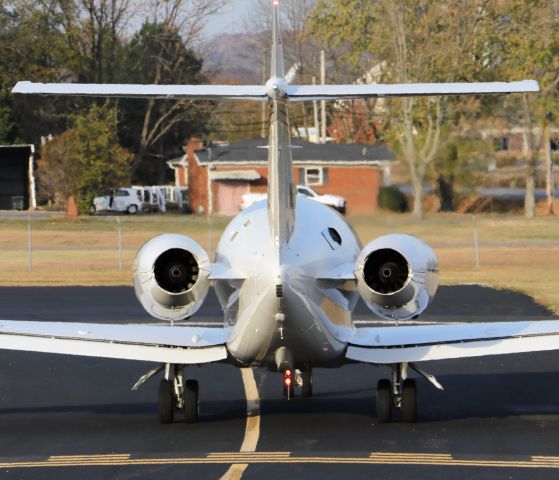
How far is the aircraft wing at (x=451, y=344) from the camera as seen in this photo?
18.3m

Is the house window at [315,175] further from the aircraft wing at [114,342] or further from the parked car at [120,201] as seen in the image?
the aircraft wing at [114,342]

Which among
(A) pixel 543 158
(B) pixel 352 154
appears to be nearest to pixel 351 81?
(B) pixel 352 154

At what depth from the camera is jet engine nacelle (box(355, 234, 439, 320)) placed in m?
17.7

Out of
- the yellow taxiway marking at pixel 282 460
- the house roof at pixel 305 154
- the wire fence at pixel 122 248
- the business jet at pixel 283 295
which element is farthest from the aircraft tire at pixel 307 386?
the house roof at pixel 305 154

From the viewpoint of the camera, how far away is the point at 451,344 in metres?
18.5

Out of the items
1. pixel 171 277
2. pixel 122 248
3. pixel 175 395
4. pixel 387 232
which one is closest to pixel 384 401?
pixel 175 395

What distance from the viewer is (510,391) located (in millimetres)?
22203

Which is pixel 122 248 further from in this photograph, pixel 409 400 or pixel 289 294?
pixel 289 294

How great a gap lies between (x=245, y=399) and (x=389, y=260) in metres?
4.44

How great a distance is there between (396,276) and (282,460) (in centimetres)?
297

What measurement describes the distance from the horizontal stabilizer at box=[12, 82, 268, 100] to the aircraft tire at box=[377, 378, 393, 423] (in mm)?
4601

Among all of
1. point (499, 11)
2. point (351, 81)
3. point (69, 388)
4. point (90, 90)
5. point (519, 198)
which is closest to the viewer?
point (90, 90)

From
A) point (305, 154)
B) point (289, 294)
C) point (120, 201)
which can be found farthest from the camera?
point (120, 201)

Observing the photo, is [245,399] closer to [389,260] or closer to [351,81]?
[389,260]
